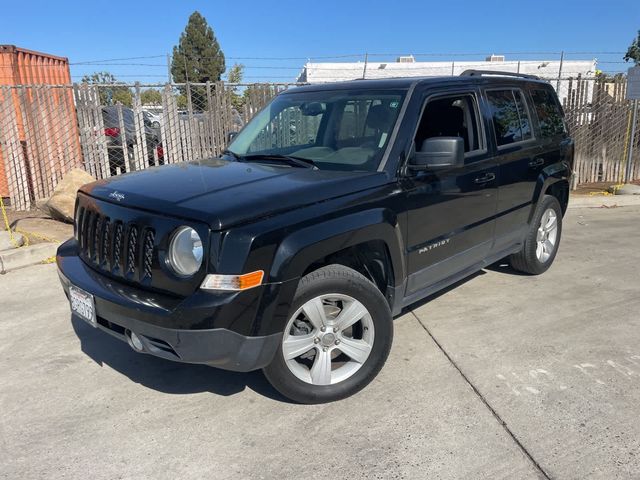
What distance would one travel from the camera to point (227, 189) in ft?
9.98

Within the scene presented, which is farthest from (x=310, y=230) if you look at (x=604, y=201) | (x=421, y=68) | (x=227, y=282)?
(x=421, y=68)

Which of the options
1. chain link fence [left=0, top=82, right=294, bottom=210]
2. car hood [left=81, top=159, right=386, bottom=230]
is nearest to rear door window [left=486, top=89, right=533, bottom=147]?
car hood [left=81, top=159, right=386, bottom=230]

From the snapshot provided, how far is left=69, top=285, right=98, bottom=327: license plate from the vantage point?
10.1ft

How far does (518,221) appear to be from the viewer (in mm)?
4879

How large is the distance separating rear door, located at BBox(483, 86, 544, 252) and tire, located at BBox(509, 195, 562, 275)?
8.1 inches

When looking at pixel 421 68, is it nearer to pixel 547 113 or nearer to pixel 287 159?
pixel 547 113

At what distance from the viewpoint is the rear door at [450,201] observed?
3633mm

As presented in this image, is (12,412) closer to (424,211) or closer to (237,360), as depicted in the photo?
(237,360)

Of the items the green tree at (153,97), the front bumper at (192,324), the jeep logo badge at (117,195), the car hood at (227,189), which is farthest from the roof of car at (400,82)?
the green tree at (153,97)

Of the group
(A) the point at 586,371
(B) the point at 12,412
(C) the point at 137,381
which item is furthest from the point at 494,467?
(B) the point at 12,412

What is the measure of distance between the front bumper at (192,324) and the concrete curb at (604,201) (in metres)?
8.25

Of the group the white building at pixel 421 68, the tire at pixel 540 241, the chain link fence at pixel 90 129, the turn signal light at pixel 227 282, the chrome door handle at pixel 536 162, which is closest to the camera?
the turn signal light at pixel 227 282

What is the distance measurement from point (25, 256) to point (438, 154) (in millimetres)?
5018

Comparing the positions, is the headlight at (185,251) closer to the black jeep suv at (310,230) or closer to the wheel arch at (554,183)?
the black jeep suv at (310,230)
